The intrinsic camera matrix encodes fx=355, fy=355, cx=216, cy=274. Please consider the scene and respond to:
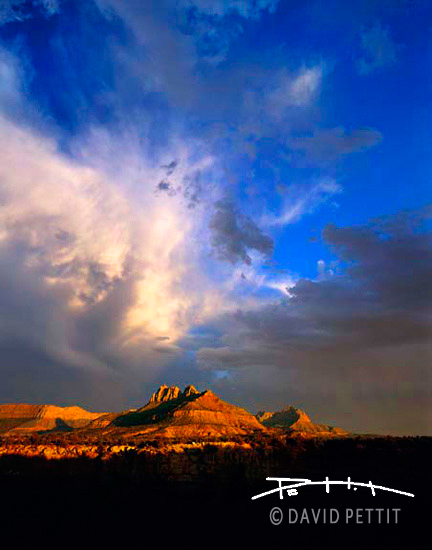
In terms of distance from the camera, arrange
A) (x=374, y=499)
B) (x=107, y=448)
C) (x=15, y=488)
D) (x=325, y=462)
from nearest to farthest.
→ (x=374, y=499) → (x=15, y=488) → (x=325, y=462) → (x=107, y=448)

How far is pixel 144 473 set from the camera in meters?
52.7

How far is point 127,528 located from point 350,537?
58.6 ft

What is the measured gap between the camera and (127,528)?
2992cm

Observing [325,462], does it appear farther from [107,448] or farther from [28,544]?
[107,448]

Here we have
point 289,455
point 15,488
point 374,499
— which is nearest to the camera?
point 374,499

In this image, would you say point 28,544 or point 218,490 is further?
point 218,490

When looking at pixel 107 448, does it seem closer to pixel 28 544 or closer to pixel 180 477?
pixel 180 477

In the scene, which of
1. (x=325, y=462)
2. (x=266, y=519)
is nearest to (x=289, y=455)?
(x=325, y=462)

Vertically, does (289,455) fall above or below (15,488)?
above

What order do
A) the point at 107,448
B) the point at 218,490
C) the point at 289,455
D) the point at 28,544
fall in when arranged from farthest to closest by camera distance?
the point at 107,448, the point at 289,455, the point at 218,490, the point at 28,544

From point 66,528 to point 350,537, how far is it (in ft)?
77.1

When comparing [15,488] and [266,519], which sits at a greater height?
[266,519]

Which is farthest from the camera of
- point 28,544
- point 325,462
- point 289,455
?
point 289,455

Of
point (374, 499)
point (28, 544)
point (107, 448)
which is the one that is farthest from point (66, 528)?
point (107, 448)
